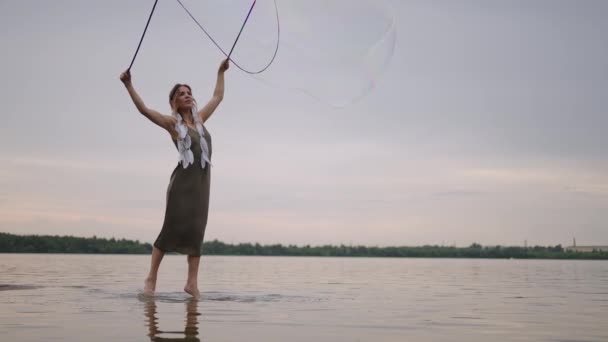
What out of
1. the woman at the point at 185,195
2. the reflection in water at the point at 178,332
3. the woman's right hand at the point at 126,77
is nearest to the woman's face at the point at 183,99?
the woman at the point at 185,195

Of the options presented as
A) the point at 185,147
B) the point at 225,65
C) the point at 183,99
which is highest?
the point at 225,65

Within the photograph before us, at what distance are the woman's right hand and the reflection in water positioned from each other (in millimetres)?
2744

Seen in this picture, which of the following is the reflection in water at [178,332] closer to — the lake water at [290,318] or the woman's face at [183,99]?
the lake water at [290,318]

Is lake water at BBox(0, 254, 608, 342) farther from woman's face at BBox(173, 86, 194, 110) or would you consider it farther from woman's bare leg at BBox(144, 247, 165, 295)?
woman's face at BBox(173, 86, 194, 110)

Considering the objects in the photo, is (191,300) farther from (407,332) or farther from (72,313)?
(407,332)

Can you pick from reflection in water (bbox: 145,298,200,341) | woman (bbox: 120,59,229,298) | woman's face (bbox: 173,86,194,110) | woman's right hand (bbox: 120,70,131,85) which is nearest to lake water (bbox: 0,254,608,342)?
reflection in water (bbox: 145,298,200,341)

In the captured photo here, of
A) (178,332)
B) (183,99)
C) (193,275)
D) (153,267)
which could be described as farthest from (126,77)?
(178,332)

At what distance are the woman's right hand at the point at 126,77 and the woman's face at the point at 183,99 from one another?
2.91 feet

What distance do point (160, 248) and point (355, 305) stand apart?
2648 millimetres

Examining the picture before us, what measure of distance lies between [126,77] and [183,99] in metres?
0.94

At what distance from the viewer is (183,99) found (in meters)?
9.84

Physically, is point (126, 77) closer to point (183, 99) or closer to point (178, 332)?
point (183, 99)

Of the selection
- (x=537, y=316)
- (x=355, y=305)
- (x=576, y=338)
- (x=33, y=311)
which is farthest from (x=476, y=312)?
(x=33, y=311)

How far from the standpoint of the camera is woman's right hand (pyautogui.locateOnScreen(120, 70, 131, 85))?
9109mm
